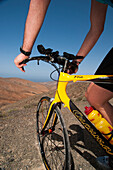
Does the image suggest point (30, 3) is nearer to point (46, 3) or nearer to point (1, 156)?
point (46, 3)

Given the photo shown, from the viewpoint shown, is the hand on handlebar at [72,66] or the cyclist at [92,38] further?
the hand on handlebar at [72,66]

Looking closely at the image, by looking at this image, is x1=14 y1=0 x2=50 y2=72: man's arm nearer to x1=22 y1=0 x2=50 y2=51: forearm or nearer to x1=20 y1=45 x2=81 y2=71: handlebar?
x1=22 y1=0 x2=50 y2=51: forearm

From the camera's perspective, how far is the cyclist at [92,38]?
3.39 feet

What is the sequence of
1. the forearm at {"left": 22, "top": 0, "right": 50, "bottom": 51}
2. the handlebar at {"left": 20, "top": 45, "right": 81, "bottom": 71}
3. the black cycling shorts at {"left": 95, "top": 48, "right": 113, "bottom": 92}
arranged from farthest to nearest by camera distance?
the black cycling shorts at {"left": 95, "top": 48, "right": 113, "bottom": 92} < the handlebar at {"left": 20, "top": 45, "right": 81, "bottom": 71} < the forearm at {"left": 22, "top": 0, "right": 50, "bottom": 51}

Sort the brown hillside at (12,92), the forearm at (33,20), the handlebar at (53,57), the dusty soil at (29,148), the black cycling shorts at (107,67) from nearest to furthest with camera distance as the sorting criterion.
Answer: the forearm at (33,20) → the handlebar at (53,57) → the black cycling shorts at (107,67) → the dusty soil at (29,148) → the brown hillside at (12,92)

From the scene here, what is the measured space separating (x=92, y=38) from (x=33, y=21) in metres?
0.81

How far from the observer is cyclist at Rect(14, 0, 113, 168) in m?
1.03

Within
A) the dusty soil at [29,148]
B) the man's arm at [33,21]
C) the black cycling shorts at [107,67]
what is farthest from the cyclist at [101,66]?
the man's arm at [33,21]

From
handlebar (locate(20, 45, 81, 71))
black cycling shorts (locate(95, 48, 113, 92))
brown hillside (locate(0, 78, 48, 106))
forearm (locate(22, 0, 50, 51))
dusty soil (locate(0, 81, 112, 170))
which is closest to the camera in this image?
forearm (locate(22, 0, 50, 51))

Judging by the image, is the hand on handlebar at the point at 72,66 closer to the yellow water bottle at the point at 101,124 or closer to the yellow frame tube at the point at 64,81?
the yellow frame tube at the point at 64,81

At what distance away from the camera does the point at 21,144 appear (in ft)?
6.99

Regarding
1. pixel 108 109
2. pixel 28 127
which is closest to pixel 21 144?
pixel 28 127

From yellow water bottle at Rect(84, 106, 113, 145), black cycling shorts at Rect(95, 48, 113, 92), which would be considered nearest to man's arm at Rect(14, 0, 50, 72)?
black cycling shorts at Rect(95, 48, 113, 92)

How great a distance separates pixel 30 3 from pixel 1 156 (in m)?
2.31
